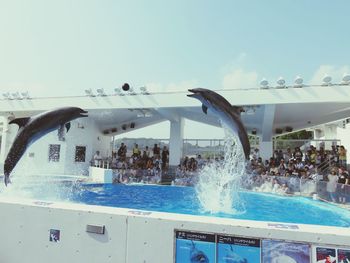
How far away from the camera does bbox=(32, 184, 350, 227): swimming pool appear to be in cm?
818

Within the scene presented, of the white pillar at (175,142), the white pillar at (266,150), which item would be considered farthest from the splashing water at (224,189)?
the white pillar at (266,150)

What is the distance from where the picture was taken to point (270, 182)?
41.5ft

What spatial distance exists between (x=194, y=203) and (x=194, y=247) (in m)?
7.75

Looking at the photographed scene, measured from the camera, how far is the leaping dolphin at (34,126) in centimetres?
734

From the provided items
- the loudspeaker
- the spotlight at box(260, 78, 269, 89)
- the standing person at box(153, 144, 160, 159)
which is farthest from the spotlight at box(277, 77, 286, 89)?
the standing person at box(153, 144, 160, 159)

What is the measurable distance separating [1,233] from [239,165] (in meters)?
10.2

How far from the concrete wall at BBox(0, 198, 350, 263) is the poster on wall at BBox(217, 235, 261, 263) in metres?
0.05

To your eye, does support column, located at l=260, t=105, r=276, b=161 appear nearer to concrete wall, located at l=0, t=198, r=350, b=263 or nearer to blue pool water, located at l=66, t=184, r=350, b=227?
blue pool water, located at l=66, t=184, r=350, b=227

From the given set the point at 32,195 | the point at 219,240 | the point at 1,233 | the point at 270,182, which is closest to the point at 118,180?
the point at 32,195

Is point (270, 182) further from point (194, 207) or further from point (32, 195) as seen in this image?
point (32, 195)

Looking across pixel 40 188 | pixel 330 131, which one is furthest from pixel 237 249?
pixel 330 131

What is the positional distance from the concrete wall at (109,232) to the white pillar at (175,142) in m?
14.6

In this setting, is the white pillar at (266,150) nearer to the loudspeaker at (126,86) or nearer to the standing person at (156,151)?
the standing person at (156,151)

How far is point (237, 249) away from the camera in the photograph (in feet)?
7.84
